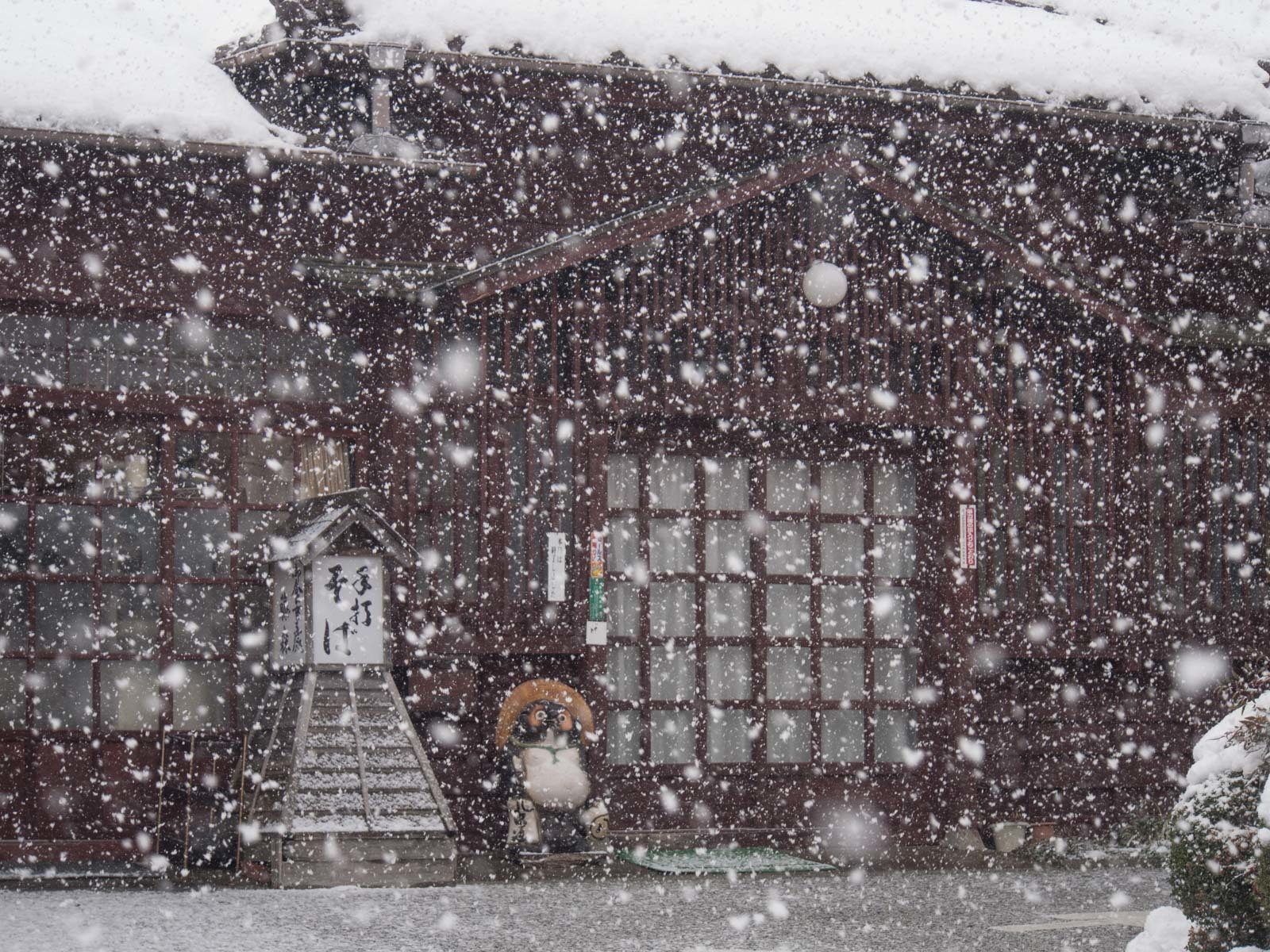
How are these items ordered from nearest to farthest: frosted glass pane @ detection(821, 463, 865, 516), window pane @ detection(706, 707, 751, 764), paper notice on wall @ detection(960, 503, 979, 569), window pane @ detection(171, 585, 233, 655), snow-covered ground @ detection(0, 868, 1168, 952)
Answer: snow-covered ground @ detection(0, 868, 1168, 952), window pane @ detection(171, 585, 233, 655), window pane @ detection(706, 707, 751, 764), paper notice on wall @ detection(960, 503, 979, 569), frosted glass pane @ detection(821, 463, 865, 516)

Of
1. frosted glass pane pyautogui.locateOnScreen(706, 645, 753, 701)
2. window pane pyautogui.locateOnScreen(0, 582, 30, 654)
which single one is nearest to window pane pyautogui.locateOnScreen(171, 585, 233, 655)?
window pane pyautogui.locateOnScreen(0, 582, 30, 654)

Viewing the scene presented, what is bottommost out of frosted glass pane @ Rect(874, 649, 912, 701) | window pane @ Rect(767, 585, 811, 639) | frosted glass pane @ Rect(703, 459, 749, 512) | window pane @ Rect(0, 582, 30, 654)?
frosted glass pane @ Rect(874, 649, 912, 701)

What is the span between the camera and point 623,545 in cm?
1123

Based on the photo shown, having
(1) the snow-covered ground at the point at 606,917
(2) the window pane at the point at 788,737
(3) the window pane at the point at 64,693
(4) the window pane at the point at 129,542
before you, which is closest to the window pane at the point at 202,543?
(4) the window pane at the point at 129,542

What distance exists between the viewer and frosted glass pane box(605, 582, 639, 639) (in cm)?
1117

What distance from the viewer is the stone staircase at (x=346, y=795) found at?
8.65 metres

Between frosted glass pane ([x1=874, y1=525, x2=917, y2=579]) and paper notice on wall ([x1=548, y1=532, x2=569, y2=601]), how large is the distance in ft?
8.10

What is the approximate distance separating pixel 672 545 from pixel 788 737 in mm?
1527

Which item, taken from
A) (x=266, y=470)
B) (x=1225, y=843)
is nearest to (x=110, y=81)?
(x=266, y=470)

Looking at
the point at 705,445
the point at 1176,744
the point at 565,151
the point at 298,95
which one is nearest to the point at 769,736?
the point at 705,445

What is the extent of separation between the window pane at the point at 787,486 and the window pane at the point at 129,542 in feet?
13.3

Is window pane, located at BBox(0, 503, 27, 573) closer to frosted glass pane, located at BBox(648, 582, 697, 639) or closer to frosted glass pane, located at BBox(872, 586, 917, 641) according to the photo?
frosted glass pane, located at BBox(648, 582, 697, 639)

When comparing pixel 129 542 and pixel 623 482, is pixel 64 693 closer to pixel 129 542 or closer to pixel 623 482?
pixel 129 542

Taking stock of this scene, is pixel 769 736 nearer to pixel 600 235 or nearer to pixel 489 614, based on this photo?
pixel 489 614
